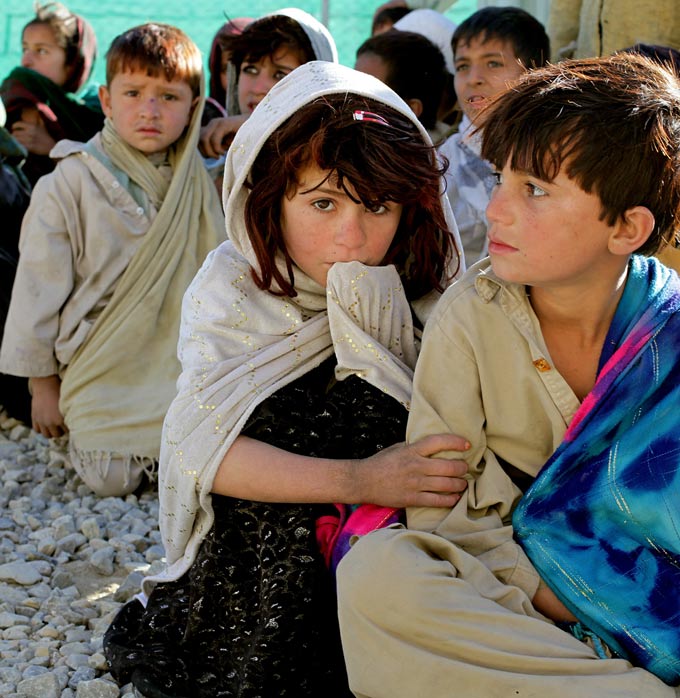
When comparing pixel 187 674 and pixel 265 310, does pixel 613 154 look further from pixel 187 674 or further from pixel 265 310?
pixel 187 674

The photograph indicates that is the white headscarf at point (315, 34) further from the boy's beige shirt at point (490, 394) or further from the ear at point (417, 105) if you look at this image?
the boy's beige shirt at point (490, 394)

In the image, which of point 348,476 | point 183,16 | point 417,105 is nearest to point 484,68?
point 417,105

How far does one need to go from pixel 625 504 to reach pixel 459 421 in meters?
0.39

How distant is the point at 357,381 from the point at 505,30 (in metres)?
2.62

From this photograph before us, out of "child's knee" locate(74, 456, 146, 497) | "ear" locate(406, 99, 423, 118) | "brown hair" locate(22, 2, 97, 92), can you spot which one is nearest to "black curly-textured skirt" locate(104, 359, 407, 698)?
"child's knee" locate(74, 456, 146, 497)

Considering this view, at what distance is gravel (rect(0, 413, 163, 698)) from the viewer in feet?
8.63

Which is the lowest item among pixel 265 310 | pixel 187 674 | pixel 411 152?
pixel 187 674

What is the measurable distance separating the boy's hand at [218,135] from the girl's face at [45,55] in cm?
180

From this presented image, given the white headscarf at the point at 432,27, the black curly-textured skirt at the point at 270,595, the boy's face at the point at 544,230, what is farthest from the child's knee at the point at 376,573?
the white headscarf at the point at 432,27

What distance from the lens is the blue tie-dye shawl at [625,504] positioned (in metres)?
2.07

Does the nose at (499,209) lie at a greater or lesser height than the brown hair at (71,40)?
greater

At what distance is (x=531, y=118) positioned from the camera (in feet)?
7.23

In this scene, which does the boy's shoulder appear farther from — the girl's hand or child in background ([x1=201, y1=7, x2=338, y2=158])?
child in background ([x1=201, y1=7, x2=338, y2=158])

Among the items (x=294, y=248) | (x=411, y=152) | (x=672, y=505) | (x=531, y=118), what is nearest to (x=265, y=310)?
(x=294, y=248)
